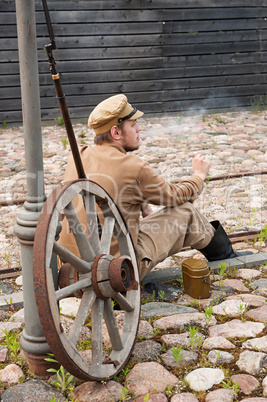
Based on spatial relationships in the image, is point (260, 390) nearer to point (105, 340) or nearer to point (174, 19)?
point (105, 340)

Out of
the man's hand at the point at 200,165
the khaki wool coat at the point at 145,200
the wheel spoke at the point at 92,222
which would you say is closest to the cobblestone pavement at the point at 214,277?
the khaki wool coat at the point at 145,200

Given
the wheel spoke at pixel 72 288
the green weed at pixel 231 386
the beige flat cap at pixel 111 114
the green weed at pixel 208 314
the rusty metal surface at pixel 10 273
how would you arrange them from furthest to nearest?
the rusty metal surface at pixel 10 273, the beige flat cap at pixel 111 114, the green weed at pixel 208 314, the green weed at pixel 231 386, the wheel spoke at pixel 72 288

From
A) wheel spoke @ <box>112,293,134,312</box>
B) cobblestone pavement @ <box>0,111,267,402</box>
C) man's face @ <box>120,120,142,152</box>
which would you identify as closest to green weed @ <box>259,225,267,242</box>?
cobblestone pavement @ <box>0,111,267,402</box>

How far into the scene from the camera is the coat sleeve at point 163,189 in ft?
11.4

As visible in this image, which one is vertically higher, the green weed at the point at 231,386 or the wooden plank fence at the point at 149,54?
the wooden plank fence at the point at 149,54

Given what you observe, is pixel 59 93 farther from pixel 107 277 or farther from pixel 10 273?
pixel 10 273

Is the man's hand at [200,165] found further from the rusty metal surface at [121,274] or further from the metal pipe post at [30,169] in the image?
the metal pipe post at [30,169]

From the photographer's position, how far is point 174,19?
1160 cm

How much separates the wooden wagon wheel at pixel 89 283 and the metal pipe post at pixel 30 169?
0.16 m

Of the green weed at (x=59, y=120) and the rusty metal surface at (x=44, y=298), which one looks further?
the green weed at (x=59, y=120)

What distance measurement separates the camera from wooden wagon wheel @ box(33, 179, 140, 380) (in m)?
2.34

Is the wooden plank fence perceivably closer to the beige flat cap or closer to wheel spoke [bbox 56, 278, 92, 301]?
the beige flat cap

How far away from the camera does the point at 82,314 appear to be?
8.64ft

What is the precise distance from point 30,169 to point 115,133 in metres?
1.04
